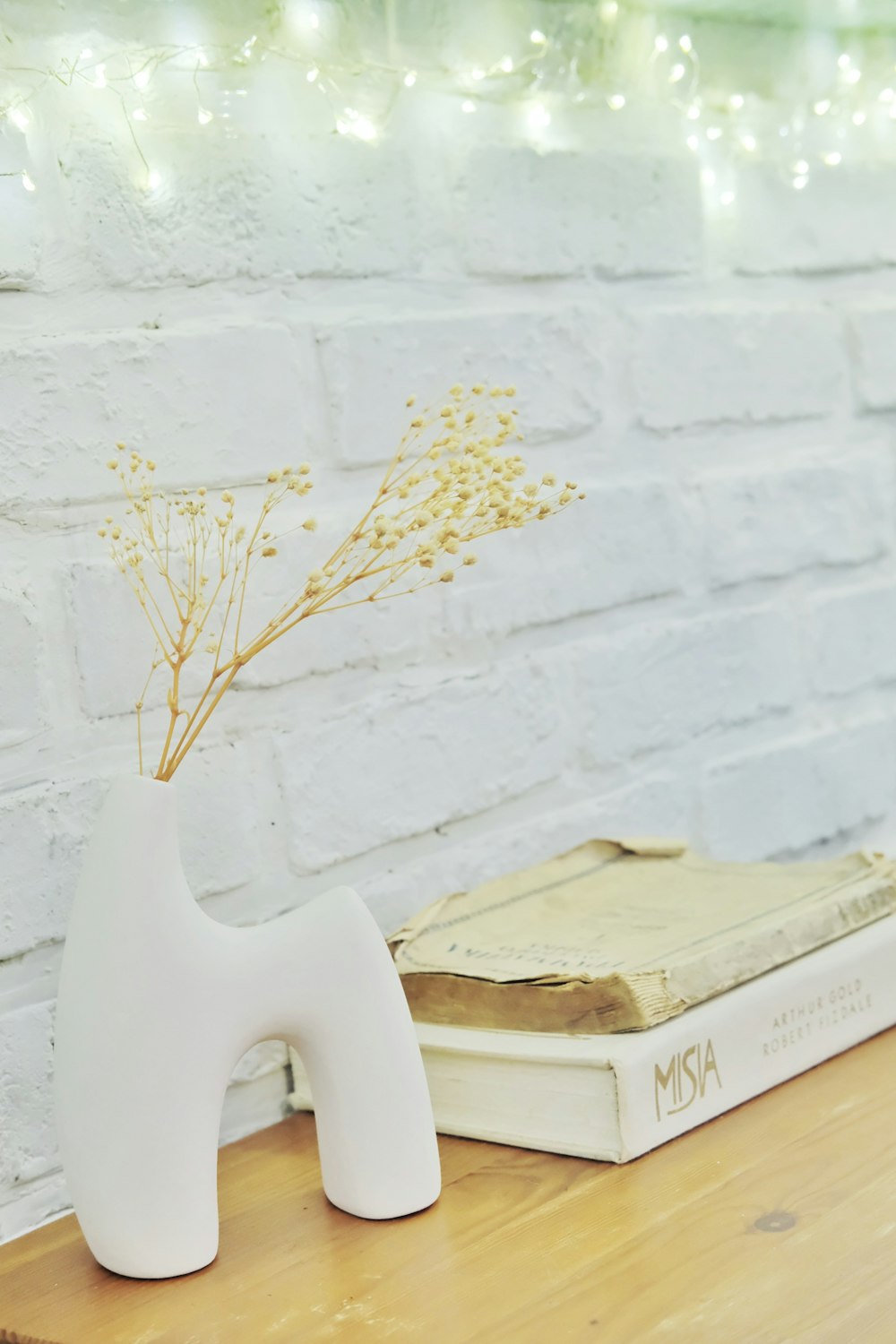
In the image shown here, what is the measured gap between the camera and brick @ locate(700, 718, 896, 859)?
1165 millimetres

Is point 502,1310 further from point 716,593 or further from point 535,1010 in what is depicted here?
point 716,593

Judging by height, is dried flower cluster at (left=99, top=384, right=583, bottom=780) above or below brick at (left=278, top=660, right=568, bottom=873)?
above

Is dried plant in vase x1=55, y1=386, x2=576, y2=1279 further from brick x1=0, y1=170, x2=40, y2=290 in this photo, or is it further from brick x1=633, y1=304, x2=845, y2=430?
brick x1=633, y1=304, x2=845, y2=430

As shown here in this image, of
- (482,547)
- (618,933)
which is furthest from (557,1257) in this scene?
(482,547)

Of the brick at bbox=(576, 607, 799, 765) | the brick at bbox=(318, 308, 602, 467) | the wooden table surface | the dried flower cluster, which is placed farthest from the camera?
the brick at bbox=(576, 607, 799, 765)

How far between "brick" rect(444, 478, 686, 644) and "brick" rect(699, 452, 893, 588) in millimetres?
54

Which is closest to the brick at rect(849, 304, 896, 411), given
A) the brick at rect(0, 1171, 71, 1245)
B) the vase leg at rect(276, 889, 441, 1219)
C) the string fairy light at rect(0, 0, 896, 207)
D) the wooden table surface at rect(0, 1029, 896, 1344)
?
the string fairy light at rect(0, 0, 896, 207)

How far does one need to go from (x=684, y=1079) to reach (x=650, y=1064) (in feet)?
0.12

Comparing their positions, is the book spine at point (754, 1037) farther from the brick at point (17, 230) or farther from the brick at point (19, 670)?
the brick at point (17, 230)

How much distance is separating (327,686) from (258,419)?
0.56ft

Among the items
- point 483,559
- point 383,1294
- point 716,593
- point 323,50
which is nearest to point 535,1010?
point 383,1294

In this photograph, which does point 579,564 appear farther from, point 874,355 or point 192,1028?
point 192,1028

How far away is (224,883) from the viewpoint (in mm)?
854

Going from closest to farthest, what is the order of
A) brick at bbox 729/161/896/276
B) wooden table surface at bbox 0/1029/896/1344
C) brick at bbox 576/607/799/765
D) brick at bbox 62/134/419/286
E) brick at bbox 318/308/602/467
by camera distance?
wooden table surface at bbox 0/1029/896/1344 → brick at bbox 62/134/419/286 → brick at bbox 318/308/602/467 → brick at bbox 576/607/799/765 → brick at bbox 729/161/896/276
